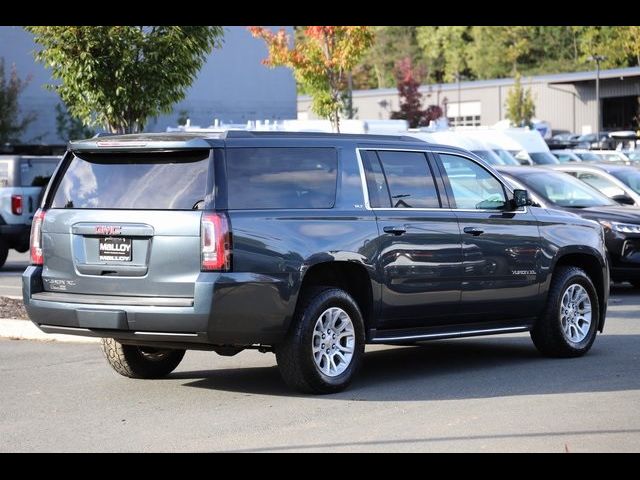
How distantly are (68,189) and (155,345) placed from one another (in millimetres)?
1341

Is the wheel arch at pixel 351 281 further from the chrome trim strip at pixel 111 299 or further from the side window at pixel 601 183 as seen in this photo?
the side window at pixel 601 183

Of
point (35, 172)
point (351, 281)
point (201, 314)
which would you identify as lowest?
point (201, 314)

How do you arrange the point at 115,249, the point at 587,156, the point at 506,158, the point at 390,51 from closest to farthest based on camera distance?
the point at 115,249, the point at 506,158, the point at 587,156, the point at 390,51

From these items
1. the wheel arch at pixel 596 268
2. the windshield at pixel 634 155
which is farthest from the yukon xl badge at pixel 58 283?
the windshield at pixel 634 155

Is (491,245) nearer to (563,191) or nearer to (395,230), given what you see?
(395,230)

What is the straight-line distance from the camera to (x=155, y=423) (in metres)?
8.18

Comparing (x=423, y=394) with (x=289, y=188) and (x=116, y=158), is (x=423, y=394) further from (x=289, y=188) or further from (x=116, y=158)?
(x=116, y=158)

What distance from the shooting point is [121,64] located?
15.0 m

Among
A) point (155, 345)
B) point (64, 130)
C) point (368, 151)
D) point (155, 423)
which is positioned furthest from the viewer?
point (64, 130)

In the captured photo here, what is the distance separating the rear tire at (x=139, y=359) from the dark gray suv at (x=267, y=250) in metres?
0.01

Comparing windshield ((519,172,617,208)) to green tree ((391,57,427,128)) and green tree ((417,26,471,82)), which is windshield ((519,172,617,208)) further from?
green tree ((417,26,471,82))

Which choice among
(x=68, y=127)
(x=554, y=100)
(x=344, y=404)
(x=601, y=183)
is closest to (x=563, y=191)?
(x=601, y=183)

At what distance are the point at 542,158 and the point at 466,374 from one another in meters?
28.5
